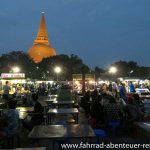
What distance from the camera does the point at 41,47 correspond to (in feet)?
467

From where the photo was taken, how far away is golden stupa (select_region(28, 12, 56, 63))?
138 meters

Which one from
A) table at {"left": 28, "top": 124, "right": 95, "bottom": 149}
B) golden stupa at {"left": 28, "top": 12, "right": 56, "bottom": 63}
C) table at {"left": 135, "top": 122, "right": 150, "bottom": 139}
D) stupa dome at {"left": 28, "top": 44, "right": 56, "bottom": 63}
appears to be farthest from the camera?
golden stupa at {"left": 28, "top": 12, "right": 56, "bottom": 63}

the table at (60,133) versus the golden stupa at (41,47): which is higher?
the golden stupa at (41,47)

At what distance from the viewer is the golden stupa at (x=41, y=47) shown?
138m

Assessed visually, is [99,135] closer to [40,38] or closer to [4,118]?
[4,118]

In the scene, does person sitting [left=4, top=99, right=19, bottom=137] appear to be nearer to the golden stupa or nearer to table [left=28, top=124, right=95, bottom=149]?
table [left=28, top=124, right=95, bottom=149]

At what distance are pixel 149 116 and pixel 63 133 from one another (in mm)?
7524

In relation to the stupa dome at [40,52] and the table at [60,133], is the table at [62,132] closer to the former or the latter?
the table at [60,133]

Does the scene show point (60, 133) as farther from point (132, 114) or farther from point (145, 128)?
point (132, 114)

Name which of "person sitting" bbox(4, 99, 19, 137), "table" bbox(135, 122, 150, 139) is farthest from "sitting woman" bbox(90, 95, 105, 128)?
"person sitting" bbox(4, 99, 19, 137)

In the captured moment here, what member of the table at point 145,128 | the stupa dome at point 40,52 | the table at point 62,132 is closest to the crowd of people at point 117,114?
the table at point 145,128

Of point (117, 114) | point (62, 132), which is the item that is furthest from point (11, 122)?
point (117, 114)

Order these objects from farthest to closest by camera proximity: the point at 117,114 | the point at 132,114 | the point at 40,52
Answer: the point at 40,52
the point at 117,114
the point at 132,114

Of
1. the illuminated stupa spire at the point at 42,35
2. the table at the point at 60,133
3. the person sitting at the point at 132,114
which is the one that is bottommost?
the table at the point at 60,133
